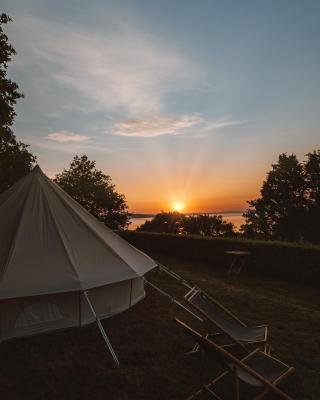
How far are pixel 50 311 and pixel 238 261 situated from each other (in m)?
9.80

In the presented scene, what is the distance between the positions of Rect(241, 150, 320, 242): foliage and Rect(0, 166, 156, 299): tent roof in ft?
113

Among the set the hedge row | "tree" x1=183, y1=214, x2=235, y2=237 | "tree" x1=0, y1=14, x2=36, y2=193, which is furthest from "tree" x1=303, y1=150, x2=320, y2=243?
"tree" x1=0, y1=14, x2=36, y2=193

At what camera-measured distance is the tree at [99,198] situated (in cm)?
3222

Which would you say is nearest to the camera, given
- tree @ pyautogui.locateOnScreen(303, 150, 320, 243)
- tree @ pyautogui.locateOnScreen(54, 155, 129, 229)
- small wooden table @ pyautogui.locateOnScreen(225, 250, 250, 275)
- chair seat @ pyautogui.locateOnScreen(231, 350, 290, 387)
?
chair seat @ pyautogui.locateOnScreen(231, 350, 290, 387)

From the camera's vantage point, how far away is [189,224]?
4456cm

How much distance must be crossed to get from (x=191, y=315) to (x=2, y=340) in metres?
4.13

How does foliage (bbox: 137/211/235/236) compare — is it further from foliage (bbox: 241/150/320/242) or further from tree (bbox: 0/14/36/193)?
tree (bbox: 0/14/36/193)

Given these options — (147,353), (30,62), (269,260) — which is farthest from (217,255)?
(30,62)

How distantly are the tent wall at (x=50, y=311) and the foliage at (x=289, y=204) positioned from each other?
3465cm

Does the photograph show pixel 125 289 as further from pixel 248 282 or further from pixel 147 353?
pixel 248 282

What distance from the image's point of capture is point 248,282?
11930mm

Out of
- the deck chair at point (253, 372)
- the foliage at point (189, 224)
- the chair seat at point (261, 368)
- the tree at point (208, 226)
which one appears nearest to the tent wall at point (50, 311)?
the deck chair at point (253, 372)

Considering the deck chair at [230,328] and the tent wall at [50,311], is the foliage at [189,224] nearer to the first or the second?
the tent wall at [50,311]

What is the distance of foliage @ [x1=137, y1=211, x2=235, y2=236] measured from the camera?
139 feet
